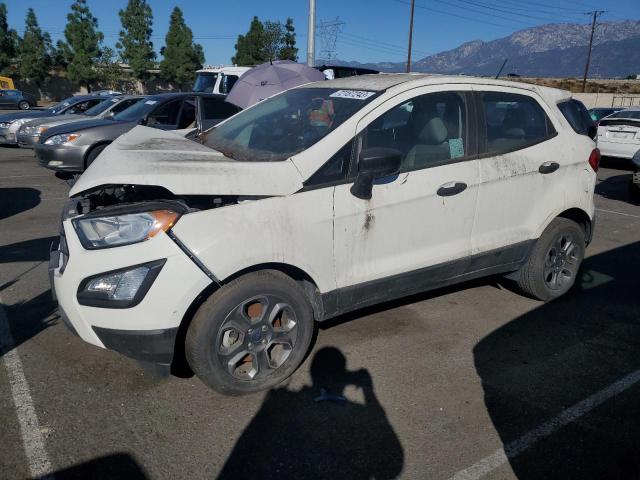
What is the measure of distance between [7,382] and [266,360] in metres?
1.56

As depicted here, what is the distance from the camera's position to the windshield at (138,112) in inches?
378

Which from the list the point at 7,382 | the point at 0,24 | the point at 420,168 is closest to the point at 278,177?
the point at 420,168

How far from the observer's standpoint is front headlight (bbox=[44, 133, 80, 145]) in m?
8.89

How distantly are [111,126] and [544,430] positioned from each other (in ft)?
28.7

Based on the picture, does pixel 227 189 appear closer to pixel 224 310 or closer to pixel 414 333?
pixel 224 310

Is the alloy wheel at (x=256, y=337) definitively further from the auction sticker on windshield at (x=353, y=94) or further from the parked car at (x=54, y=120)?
the parked car at (x=54, y=120)

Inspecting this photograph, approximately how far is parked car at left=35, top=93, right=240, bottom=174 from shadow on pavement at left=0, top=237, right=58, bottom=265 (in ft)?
11.4

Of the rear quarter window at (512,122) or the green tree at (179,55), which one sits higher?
the green tree at (179,55)

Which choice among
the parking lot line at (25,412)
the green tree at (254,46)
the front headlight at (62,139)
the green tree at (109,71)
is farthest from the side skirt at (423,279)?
the green tree at (109,71)

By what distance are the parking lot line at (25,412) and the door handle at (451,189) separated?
2.74 metres

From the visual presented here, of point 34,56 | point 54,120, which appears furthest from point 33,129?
point 34,56

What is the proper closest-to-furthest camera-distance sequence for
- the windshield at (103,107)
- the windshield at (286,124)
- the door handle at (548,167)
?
the windshield at (286,124) < the door handle at (548,167) < the windshield at (103,107)

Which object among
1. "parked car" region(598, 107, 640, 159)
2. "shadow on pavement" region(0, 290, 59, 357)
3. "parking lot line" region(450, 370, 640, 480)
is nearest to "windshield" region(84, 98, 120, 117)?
"shadow on pavement" region(0, 290, 59, 357)

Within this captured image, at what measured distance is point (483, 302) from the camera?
14.9ft
